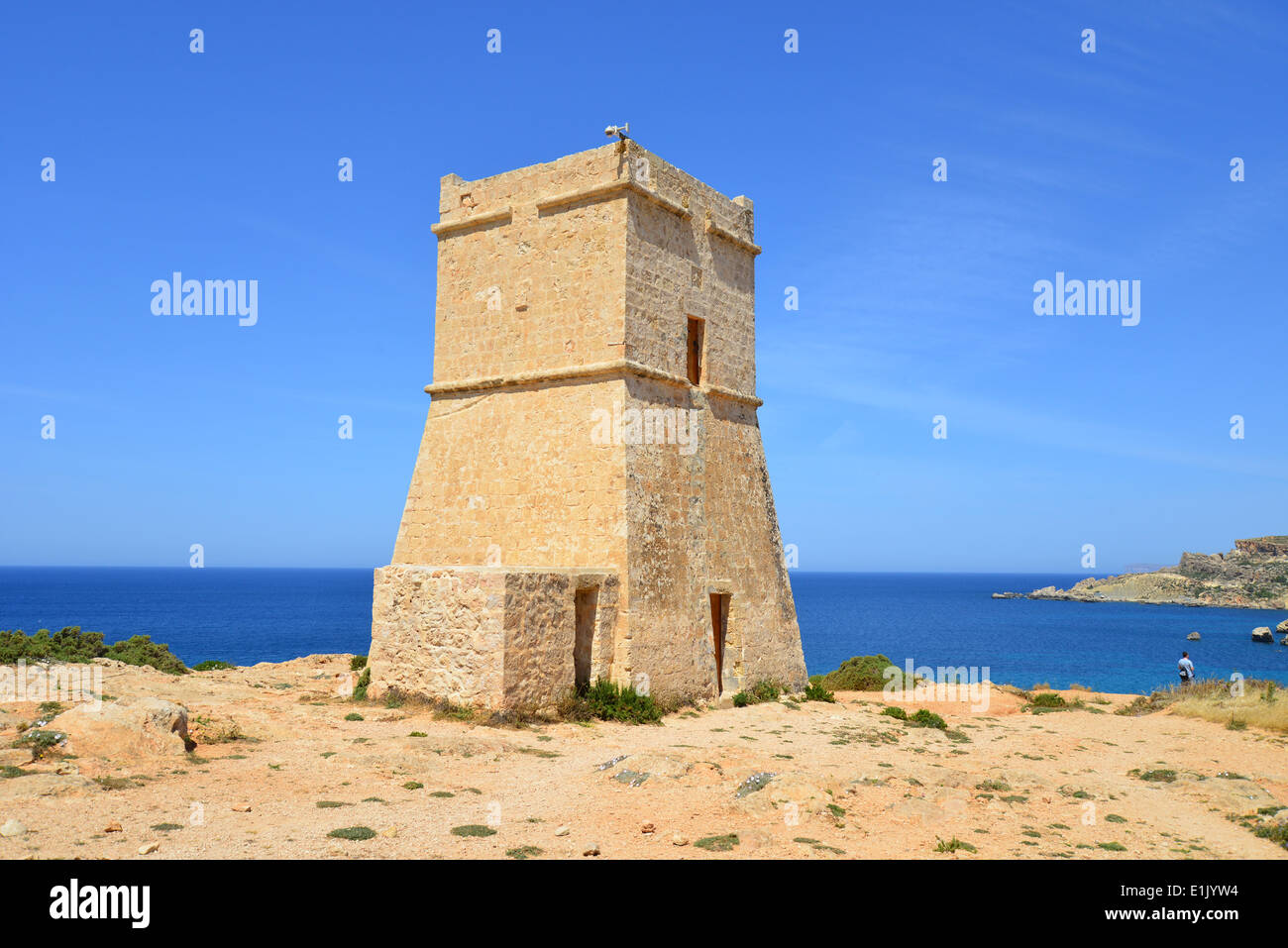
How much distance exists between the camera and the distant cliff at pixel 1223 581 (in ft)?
294

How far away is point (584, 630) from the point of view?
44.3ft

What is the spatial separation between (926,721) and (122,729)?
1259cm

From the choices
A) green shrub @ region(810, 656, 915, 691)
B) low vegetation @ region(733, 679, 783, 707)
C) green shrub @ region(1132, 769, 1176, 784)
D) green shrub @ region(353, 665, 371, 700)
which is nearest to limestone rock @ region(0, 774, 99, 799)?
green shrub @ region(353, 665, 371, 700)

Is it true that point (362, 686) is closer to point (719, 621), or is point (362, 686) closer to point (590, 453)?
point (590, 453)

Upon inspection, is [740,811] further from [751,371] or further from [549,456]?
[751,371]

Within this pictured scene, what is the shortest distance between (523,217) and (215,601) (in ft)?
355

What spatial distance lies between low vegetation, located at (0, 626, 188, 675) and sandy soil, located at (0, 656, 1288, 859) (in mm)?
3583

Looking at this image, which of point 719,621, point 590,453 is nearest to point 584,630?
point 590,453

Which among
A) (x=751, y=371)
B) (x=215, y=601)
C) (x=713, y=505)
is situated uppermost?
(x=751, y=371)

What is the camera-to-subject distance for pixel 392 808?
301 inches

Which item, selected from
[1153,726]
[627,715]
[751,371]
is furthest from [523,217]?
[1153,726]

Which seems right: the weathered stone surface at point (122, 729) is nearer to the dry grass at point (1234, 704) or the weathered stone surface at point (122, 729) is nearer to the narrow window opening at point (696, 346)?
the narrow window opening at point (696, 346)

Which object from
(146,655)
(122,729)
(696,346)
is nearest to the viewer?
(122,729)

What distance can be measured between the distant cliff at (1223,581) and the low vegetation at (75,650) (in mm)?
99131
